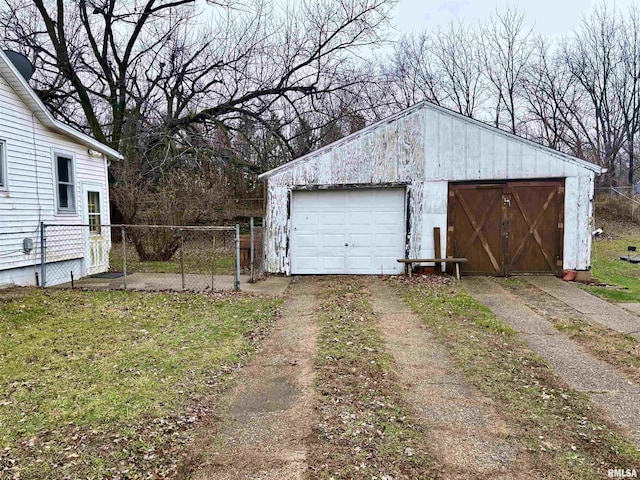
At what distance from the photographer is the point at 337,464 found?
269 cm

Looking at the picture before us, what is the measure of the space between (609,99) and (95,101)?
97.9 feet

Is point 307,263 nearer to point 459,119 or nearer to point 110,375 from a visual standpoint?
point 459,119

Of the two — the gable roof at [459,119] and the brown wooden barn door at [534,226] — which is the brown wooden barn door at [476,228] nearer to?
the brown wooden barn door at [534,226]

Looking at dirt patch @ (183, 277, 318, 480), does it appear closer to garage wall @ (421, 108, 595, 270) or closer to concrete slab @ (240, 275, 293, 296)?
concrete slab @ (240, 275, 293, 296)

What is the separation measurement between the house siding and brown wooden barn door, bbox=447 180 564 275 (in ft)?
29.7

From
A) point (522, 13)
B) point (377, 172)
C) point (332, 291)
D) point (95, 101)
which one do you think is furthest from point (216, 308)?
point (522, 13)

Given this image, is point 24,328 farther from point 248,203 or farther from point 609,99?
point 609,99

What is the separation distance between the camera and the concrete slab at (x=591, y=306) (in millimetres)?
6070

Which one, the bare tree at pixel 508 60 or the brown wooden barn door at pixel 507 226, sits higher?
the bare tree at pixel 508 60

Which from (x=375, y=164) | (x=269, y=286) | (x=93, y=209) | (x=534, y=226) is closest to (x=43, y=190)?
(x=93, y=209)

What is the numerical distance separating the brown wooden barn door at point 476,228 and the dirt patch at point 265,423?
5.96m

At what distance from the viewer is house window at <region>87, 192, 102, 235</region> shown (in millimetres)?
10797

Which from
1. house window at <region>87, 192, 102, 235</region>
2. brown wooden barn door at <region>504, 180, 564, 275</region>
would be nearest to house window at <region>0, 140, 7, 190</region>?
house window at <region>87, 192, 102, 235</region>

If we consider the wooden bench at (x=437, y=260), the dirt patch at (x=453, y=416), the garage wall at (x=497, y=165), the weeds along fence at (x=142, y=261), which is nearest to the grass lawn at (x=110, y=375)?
the weeds along fence at (x=142, y=261)
